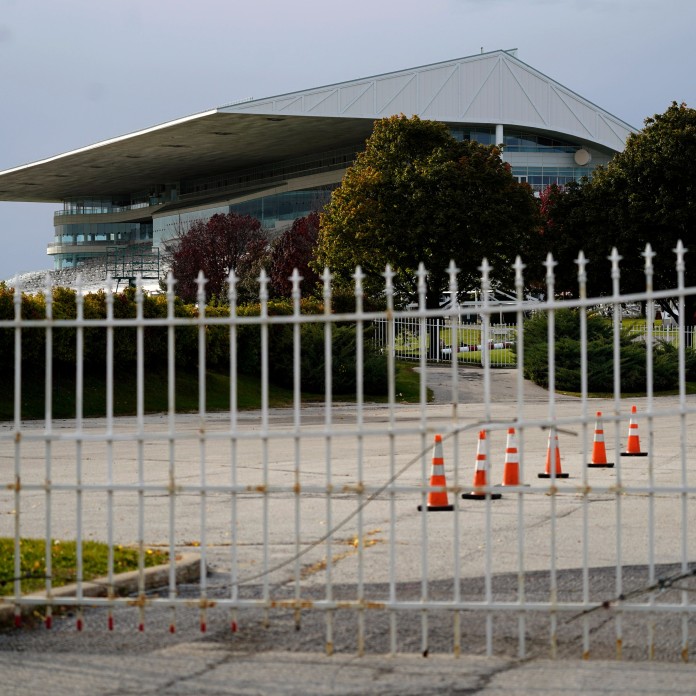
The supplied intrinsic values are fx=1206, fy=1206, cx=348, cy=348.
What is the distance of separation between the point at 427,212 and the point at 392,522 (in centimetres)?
3956

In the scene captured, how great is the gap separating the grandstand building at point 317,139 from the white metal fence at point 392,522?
54.0m

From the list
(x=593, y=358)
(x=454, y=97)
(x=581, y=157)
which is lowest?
(x=593, y=358)

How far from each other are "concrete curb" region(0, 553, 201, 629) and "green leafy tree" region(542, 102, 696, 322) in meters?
40.0

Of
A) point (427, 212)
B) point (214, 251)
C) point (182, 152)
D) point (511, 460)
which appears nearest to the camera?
point (511, 460)

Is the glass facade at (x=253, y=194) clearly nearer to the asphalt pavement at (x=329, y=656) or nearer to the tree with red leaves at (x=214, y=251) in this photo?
the tree with red leaves at (x=214, y=251)

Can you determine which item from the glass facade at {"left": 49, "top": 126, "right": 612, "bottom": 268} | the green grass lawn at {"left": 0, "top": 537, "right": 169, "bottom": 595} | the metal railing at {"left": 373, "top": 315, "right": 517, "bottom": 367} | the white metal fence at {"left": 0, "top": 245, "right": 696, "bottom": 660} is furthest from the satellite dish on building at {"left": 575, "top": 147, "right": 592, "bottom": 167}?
the green grass lawn at {"left": 0, "top": 537, "right": 169, "bottom": 595}

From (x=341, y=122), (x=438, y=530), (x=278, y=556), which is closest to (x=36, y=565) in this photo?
(x=278, y=556)

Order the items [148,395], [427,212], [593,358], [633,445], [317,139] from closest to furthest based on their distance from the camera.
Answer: [633,445]
[148,395]
[593,358]
[427,212]
[317,139]

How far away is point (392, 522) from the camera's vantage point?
6695mm

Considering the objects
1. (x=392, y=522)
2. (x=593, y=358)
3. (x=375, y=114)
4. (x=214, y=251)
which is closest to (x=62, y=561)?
(x=392, y=522)

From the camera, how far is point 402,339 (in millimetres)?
41281

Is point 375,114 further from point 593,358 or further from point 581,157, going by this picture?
point 593,358

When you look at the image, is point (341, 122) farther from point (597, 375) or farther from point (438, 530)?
point (438, 530)

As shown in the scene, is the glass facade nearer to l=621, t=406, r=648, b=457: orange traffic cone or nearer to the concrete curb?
l=621, t=406, r=648, b=457: orange traffic cone
